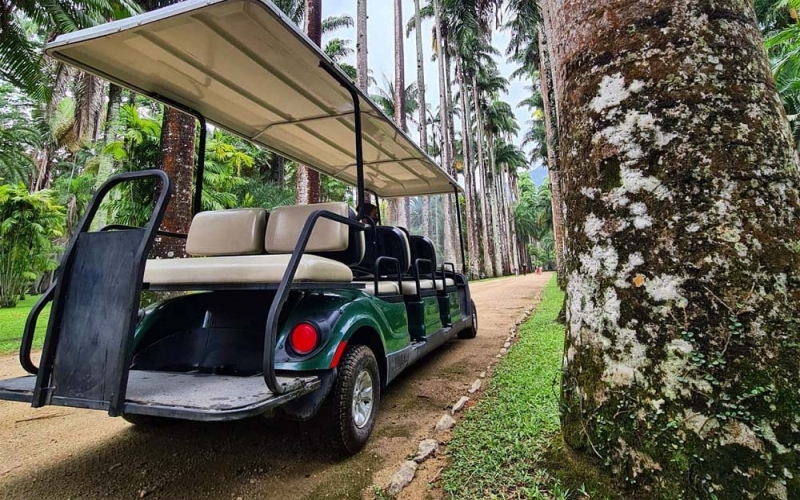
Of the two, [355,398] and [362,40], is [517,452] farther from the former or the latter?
[362,40]

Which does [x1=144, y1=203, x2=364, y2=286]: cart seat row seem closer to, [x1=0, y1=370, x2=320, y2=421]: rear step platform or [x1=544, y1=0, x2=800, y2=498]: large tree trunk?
[x1=0, y1=370, x2=320, y2=421]: rear step platform

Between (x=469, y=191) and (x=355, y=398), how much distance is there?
26.1 metres

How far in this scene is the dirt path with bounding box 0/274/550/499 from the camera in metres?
1.97

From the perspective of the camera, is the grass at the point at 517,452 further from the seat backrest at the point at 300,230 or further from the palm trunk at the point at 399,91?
the palm trunk at the point at 399,91

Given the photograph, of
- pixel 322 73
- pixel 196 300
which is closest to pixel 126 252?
pixel 196 300

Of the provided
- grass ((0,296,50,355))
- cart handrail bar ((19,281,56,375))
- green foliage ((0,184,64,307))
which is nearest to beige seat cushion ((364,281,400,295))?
cart handrail bar ((19,281,56,375))

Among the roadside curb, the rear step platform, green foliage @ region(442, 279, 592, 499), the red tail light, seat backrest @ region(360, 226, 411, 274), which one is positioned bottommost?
the roadside curb

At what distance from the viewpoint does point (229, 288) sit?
2.11 metres

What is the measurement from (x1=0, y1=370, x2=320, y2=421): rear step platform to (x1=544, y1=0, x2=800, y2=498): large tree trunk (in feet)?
4.04

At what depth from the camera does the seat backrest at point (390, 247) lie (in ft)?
13.6

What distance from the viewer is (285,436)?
2.57 metres

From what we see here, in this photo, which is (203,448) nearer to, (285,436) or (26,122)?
(285,436)

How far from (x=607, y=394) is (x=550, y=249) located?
2682 inches

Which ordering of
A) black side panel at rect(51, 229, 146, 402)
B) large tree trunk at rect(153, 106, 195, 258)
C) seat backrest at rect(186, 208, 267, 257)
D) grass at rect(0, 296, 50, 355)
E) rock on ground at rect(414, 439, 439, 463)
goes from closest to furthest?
black side panel at rect(51, 229, 146, 402) → rock on ground at rect(414, 439, 439, 463) → seat backrest at rect(186, 208, 267, 257) → grass at rect(0, 296, 50, 355) → large tree trunk at rect(153, 106, 195, 258)
